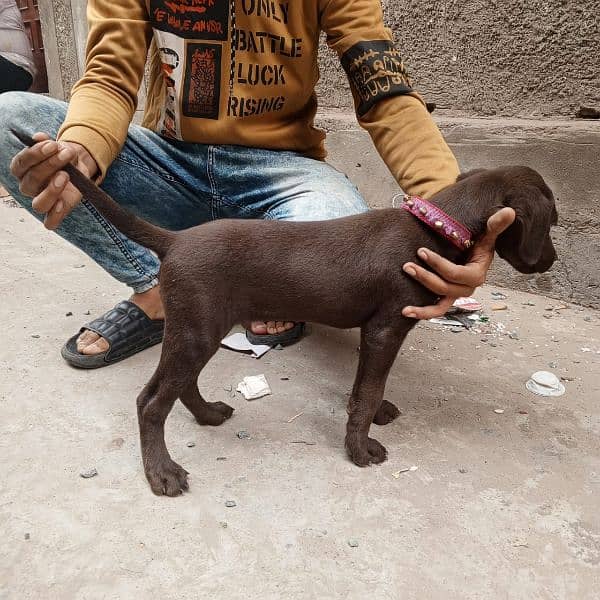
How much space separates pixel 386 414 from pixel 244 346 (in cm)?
78

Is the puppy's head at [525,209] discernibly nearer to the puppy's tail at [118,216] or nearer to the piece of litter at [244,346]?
the puppy's tail at [118,216]

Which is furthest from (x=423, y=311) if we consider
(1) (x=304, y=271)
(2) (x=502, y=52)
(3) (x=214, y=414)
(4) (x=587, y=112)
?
(2) (x=502, y=52)

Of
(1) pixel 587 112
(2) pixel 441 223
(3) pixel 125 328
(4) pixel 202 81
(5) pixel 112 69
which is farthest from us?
(1) pixel 587 112

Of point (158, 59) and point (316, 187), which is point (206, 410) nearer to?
point (316, 187)

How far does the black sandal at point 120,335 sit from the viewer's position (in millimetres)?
2396

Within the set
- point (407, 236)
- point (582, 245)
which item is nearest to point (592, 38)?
point (582, 245)

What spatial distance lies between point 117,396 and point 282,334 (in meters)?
0.76

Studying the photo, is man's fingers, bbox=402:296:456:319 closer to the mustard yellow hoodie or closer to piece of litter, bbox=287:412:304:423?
the mustard yellow hoodie

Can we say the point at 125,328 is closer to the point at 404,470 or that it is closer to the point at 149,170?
the point at 149,170

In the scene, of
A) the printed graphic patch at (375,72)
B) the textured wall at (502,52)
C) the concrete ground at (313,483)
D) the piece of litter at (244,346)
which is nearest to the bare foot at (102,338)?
the concrete ground at (313,483)

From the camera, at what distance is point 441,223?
1.71 m

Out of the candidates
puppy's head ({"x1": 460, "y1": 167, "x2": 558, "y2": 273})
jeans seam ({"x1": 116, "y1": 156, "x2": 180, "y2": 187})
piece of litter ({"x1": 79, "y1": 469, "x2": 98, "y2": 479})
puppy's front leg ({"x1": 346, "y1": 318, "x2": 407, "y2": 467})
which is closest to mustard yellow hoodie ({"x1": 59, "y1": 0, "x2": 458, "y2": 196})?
jeans seam ({"x1": 116, "y1": 156, "x2": 180, "y2": 187})

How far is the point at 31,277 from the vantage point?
3.33 m

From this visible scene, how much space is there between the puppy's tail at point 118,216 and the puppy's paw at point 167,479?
2.05ft
